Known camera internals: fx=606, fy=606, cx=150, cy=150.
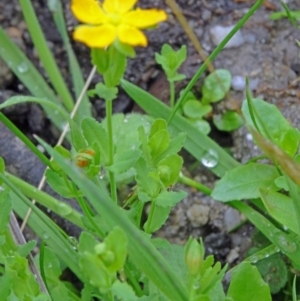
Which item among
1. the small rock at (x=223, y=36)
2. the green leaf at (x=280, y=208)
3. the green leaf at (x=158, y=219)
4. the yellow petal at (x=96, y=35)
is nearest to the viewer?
the yellow petal at (x=96, y=35)

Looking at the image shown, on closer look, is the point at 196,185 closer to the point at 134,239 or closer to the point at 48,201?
the point at 48,201

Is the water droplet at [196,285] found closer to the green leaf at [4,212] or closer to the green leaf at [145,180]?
the green leaf at [145,180]

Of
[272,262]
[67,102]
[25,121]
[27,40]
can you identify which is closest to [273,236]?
[272,262]

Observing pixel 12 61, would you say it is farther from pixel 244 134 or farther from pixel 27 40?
pixel 244 134

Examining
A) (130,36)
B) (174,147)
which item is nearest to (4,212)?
(174,147)

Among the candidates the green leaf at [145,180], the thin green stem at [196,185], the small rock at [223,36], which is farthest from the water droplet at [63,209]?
the small rock at [223,36]

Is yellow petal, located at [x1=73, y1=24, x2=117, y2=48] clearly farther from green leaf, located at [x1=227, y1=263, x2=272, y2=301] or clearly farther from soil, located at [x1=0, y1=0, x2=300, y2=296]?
soil, located at [x1=0, y1=0, x2=300, y2=296]
